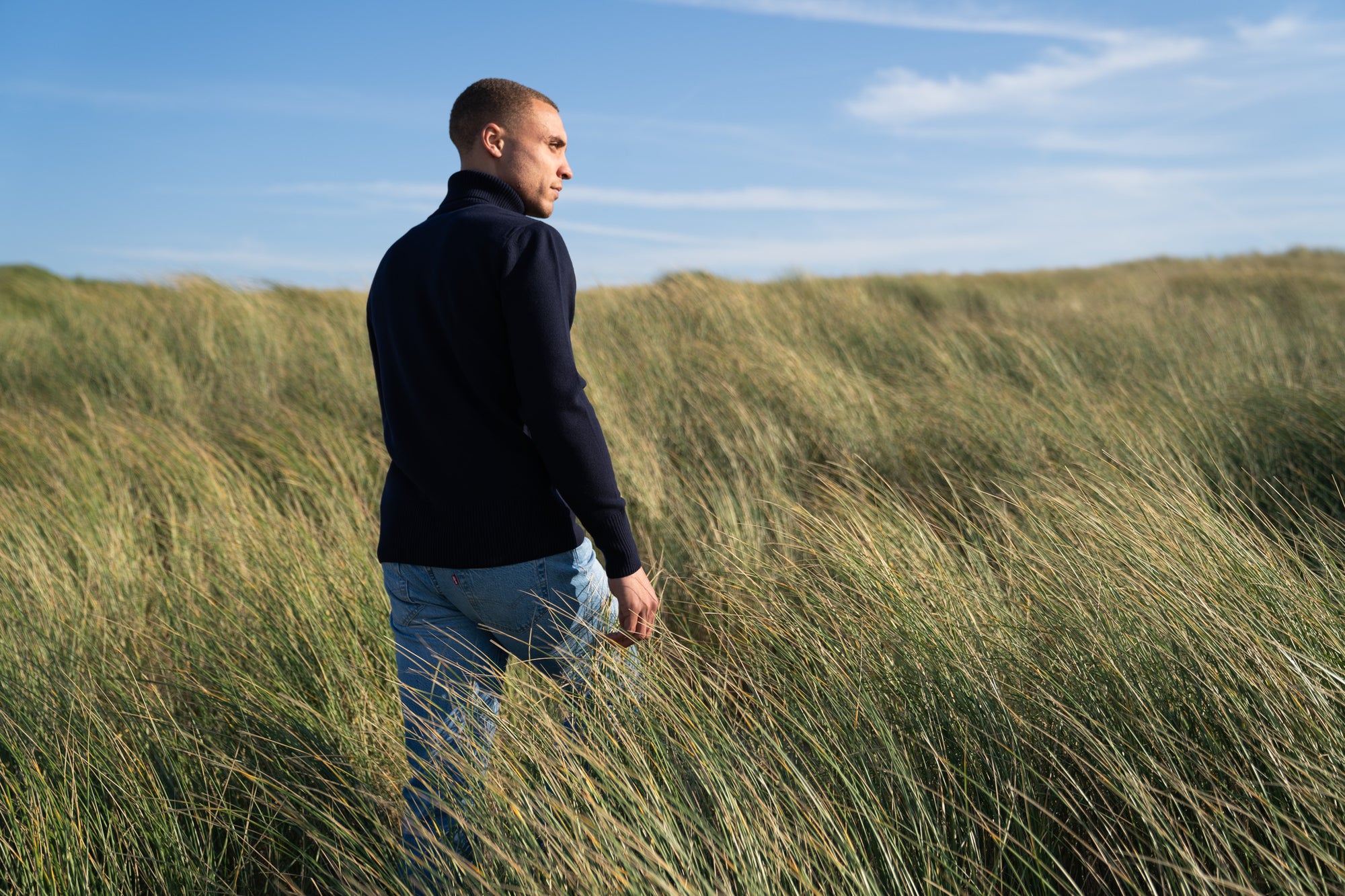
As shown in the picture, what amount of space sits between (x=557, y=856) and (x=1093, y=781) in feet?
3.12

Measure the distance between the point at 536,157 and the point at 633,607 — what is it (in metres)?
0.92

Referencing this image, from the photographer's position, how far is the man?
145 centimetres

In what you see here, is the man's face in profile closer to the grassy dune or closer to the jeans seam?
the jeans seam

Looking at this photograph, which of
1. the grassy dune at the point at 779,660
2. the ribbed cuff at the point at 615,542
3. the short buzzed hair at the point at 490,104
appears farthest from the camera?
the short buzzed hair at the point at 490,104

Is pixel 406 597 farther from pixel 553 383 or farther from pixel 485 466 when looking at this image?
pixel 553 383

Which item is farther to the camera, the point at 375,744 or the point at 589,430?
the point at 375,744

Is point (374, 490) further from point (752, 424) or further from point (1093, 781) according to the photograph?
point (1093, 781)

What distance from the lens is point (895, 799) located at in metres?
1.48

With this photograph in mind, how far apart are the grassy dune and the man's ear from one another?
107 cm

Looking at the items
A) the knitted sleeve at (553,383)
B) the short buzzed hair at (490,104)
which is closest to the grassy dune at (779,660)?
the knitted sleeve at (553,383)

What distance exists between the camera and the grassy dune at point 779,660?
1.38 metres

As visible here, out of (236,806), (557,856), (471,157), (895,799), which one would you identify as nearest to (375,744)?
(236,806)

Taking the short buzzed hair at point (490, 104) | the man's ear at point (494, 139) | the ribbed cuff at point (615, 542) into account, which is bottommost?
the ribbed cuff at point (615, 542)

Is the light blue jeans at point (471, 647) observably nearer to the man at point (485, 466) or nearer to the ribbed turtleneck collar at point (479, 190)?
the man at point (485, 466)
